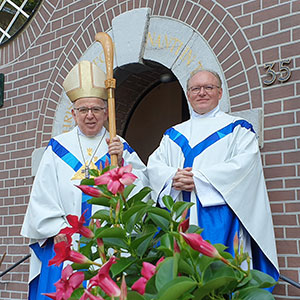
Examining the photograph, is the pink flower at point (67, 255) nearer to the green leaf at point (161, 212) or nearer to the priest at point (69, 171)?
the green leaf at point (161, 212)

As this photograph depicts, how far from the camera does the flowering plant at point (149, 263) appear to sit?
1.00 meters

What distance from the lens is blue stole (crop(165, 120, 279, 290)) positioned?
2.90 metres

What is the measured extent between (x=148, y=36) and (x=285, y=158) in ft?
5.37

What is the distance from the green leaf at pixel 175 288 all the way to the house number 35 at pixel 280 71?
264cm

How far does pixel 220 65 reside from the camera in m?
3.77

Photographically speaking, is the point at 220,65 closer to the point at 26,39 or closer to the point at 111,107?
the point at 111,107

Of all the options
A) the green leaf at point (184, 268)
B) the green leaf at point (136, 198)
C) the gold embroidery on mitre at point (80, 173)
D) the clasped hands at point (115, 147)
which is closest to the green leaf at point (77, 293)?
the green leaf at point (184, 268)

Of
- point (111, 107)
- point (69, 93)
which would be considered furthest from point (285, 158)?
point (69, 93)

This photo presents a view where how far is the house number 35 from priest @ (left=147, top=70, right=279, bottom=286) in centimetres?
46

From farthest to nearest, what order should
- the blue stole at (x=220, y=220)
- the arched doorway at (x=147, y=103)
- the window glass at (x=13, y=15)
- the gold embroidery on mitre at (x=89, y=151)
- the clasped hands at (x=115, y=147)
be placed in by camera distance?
the window glass at (x=13, y=15) → the arched doorway at (x=147, y=103) → the gold embroidery on mitre at (x=89, y=151) → the clasped hands at (x=115, y=147) → the blue stole at (x=220, y=220)

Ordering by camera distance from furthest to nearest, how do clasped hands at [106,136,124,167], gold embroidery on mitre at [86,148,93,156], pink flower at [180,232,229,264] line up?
gold embroidery on mitre at [86,148,93,156], clasped hands at [106,136,124,167], pink flower at [180,232,229,264]

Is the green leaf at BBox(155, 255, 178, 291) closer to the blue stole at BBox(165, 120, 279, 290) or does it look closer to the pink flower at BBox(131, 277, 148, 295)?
the pink flower at BBox(131, 277, 148, 295)

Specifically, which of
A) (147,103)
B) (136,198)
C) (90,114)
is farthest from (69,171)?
(147,103)

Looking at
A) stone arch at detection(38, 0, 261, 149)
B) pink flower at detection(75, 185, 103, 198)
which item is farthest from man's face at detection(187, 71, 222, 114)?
pink flower at detection(75, 185, 103, 198)
